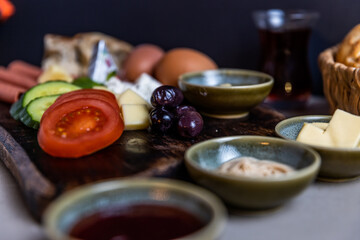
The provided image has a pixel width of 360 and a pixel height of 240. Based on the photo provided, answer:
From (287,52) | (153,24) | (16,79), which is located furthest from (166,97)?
(153,24)

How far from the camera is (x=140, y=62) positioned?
2.10 m

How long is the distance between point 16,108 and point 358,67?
3.86 ft

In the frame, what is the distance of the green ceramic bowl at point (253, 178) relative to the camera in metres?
0.92

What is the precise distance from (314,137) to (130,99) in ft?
2.01

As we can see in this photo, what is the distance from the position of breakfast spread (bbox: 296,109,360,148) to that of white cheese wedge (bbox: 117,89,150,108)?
0.55 metres

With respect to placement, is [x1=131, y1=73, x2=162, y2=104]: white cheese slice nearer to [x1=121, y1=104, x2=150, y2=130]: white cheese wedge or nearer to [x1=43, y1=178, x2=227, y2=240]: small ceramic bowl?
[x1=121, y1=104, x2=150, y2=130]: white cheese wedge

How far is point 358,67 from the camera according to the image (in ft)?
4.58

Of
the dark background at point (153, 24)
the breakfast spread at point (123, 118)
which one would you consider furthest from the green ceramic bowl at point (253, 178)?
the dark background at point (153, 24)

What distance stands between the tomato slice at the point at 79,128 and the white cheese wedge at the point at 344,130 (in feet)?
1.95

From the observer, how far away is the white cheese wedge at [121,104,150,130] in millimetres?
1423

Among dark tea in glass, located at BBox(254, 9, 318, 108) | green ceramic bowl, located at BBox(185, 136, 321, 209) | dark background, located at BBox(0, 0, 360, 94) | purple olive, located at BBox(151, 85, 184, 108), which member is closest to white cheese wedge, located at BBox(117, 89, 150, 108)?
purple olive, located at BBox(151, 85, 184, 108)

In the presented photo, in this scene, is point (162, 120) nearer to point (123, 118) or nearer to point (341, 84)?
point (123, 118)

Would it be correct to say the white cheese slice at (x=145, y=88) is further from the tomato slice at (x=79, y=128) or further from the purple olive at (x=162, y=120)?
the tomato slice at (x=79, y=128)

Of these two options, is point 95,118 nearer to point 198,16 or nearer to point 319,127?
point 319,127
